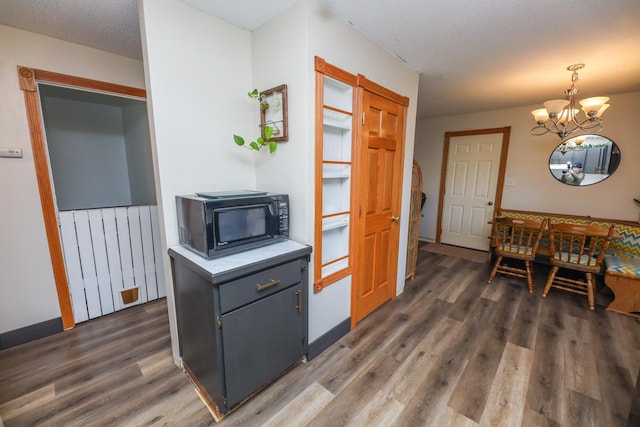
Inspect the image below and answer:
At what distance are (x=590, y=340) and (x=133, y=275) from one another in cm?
410

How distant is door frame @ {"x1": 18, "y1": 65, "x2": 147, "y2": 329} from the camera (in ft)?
6.22

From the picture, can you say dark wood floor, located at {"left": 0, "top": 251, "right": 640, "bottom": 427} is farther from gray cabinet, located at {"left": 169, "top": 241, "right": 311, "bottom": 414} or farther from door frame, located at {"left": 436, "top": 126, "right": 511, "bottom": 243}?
door frame, located at {"left": 436, "top": 126, "right": 511, "bottom": 243}

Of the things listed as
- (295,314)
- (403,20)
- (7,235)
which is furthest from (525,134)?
(7,235)

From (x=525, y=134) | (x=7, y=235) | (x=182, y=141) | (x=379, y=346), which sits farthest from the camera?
(x=525, y=134)

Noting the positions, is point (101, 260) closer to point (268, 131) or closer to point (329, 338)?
point (268, 131)

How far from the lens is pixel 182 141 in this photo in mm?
1635

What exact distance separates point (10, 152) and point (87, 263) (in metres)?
1.00

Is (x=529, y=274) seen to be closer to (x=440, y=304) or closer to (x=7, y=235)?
Result: (x=440, y=304)

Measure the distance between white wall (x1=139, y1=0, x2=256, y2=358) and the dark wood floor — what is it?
434 mm

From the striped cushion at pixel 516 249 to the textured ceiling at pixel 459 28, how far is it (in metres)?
1.85

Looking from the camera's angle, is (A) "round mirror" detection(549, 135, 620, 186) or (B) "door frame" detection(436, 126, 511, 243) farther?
(B) "door frame" detection(436, 126, 511, 243)

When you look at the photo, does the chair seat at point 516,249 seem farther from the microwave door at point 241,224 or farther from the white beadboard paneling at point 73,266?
the white beadboard paneling at point 73,266

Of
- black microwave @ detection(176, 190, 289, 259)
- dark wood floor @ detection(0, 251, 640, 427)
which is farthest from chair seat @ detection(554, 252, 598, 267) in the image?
black microwave @ detection(176, 190, 289, 259)

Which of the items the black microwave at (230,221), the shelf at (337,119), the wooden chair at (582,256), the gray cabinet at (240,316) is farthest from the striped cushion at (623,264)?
the black microwave at (230,221)
